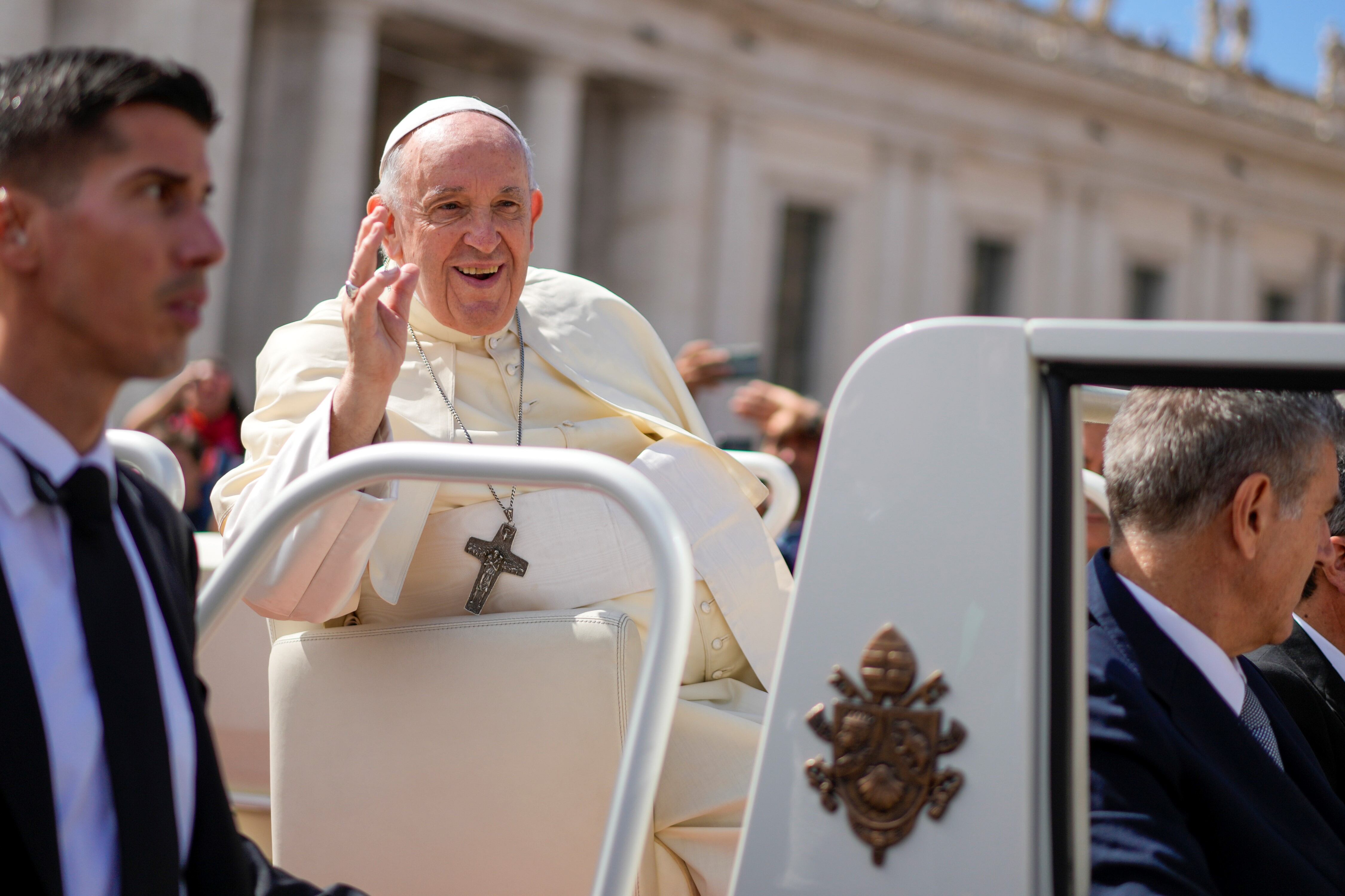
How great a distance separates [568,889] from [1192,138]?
2744 cm

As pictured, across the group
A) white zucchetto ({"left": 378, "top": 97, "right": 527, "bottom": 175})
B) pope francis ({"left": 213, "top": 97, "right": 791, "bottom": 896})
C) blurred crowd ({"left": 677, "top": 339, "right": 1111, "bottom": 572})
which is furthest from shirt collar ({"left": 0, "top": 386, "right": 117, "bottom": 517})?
blurred crowd ({"left": 677, "top": 339, "right": 1111, "bottom": 572})

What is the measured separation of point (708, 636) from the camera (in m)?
2.79

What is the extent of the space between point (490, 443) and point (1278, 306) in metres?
30.6

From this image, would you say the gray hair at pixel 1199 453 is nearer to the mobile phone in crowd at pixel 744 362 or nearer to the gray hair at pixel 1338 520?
the gray hair at pixel 1338 520

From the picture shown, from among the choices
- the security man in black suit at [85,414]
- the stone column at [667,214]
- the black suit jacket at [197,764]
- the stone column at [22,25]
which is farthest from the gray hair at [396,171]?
the stone column at [667,214]

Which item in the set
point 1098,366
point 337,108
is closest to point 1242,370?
point 1098,366

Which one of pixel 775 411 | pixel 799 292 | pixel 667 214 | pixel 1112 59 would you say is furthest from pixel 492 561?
pixel 1112 59

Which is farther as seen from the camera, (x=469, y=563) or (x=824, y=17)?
(x=824, y=17)

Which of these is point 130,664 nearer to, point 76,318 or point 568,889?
point 76,318

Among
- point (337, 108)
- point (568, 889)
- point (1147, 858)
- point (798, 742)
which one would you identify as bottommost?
point (568, 889)

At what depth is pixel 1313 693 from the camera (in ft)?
8.20

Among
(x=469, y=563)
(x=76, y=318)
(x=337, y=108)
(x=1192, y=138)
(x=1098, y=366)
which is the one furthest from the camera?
(x=1192, y=138)

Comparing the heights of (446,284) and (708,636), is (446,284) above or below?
above

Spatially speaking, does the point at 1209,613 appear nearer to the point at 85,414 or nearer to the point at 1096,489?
the point at 1096,489
